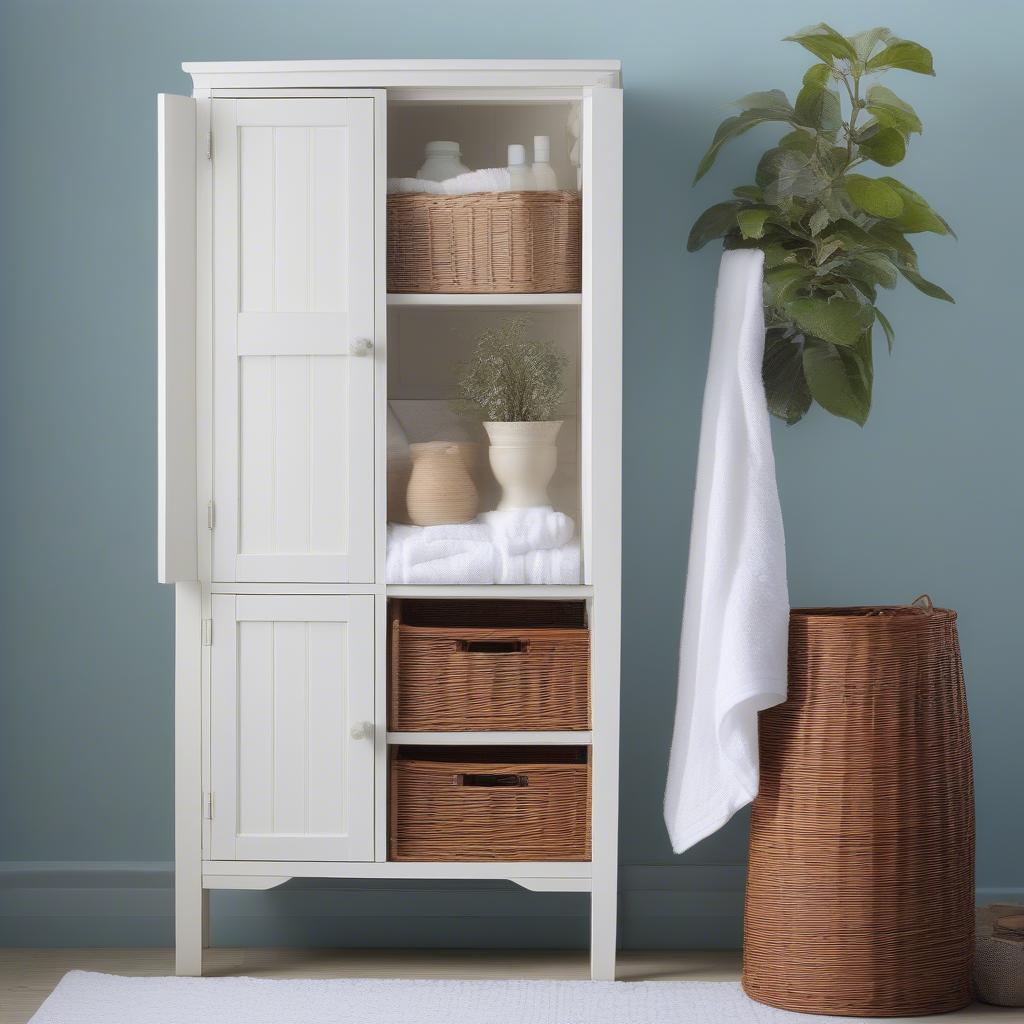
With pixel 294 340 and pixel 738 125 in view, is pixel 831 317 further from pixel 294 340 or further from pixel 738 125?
pixel 294 340

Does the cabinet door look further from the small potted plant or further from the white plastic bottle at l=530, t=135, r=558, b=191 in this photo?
the white plastic bottle at l=530, t=135, r=558, b=191

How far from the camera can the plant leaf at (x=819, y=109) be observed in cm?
219

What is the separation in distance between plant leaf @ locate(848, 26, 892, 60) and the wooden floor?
5.31 feet

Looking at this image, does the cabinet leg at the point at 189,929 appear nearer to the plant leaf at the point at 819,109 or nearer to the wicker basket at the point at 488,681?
the wicker basket at the point at 488,681

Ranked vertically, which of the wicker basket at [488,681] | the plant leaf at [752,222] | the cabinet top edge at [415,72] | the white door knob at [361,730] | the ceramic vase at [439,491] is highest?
the cabinet top edge at [415,72]

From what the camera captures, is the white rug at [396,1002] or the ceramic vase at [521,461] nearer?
the white rug at [396,1002]

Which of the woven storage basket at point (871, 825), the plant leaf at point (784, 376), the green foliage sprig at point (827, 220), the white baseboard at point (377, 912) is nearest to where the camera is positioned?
the woven storage basket at point (871, 825)

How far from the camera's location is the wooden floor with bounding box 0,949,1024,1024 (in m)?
2.26

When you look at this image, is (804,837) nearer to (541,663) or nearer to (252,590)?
(541,663)

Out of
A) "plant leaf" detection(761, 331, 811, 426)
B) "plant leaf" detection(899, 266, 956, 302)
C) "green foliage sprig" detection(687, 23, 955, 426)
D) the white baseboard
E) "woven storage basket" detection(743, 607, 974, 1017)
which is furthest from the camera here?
the white baseboard

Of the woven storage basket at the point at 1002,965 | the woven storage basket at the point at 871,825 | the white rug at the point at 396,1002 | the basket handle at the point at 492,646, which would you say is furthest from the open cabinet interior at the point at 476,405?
the woven storage basket at the point at 1002,965

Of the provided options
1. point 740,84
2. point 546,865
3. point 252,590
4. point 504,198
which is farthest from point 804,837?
point 740,84

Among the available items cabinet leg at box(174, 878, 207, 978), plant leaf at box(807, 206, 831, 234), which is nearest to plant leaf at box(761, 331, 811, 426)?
plant leaf at box(807, 206, 831, 234)

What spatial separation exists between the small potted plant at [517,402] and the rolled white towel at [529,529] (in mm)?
26
